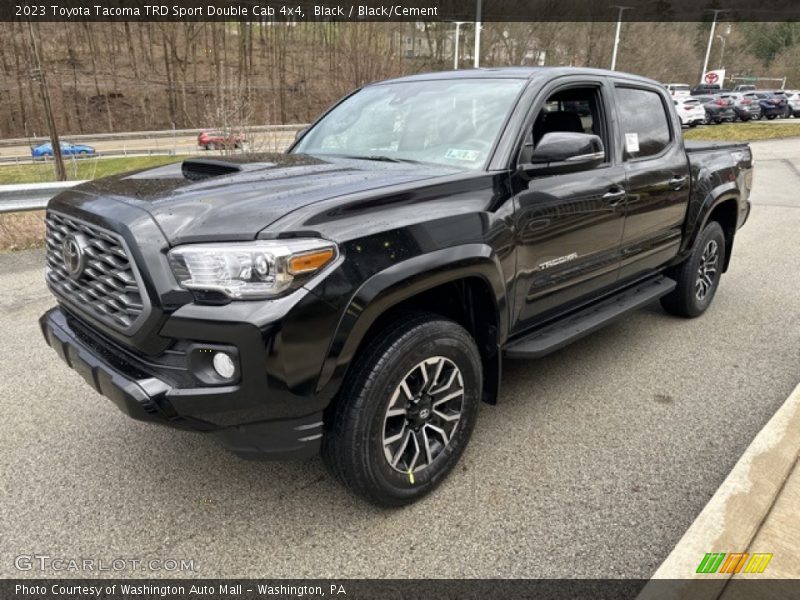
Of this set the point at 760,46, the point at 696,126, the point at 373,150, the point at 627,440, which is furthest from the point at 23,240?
the point at 760,46

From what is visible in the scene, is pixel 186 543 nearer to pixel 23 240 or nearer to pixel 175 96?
pixel 23 240

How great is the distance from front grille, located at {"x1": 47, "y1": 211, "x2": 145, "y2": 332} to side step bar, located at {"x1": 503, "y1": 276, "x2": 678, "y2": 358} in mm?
1834

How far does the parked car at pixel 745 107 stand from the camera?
114 feet

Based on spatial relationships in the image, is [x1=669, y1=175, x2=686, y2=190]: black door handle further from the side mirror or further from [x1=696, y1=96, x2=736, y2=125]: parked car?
[x1=696, y1=96, x2=736, y2=125]: parked car

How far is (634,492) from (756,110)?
40.9 m

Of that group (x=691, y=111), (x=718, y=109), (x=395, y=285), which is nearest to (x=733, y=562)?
(x=395, y=285)

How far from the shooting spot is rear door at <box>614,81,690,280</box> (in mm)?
3756

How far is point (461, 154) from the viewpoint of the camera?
298 centimetres

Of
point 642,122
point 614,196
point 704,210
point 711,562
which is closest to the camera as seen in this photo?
point 711,562

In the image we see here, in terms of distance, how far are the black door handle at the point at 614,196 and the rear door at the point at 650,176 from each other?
0.10 m

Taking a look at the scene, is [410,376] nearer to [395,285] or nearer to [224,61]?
[395,285]

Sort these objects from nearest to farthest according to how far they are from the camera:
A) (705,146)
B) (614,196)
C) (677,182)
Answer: (614,196)
(677,182)
(705,146)

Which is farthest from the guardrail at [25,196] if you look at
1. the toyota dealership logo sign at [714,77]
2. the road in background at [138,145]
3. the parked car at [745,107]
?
the toyota dealership logo sign at [714,77]
